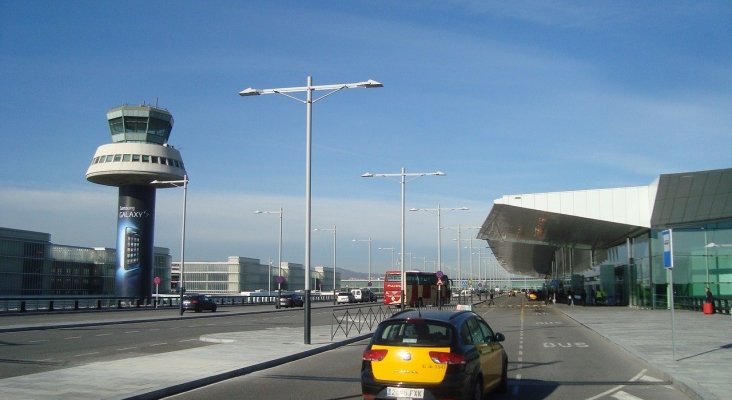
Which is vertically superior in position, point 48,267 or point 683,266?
point 48,267

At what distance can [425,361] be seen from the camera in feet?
36.2

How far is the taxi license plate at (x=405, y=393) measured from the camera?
10.9m

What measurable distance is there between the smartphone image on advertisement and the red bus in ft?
96.0

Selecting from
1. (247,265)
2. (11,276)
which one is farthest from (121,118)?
(247,265)

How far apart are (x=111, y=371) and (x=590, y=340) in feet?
61.7

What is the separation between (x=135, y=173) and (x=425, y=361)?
7001cm

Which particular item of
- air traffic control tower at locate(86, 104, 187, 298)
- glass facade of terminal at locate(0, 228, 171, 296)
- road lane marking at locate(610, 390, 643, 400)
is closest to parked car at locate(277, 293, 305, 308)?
air traffic control tower at locate(86, 104, 187, 298)

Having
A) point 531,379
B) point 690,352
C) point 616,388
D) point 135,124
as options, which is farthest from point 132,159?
point 616,388

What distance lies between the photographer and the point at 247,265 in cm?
15612

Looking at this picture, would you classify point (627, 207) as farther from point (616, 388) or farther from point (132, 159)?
point (132, 159)

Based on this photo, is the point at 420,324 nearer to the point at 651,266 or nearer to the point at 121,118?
the point at 651,266

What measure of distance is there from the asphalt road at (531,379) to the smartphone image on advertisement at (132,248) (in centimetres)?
6091

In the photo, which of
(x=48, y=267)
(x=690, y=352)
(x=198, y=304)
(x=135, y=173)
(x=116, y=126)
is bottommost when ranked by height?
(x=198, y=304)

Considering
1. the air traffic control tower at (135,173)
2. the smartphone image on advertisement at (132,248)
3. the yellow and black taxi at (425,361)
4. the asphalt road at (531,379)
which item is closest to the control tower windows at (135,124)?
the air traffic control tower at (135,173)
